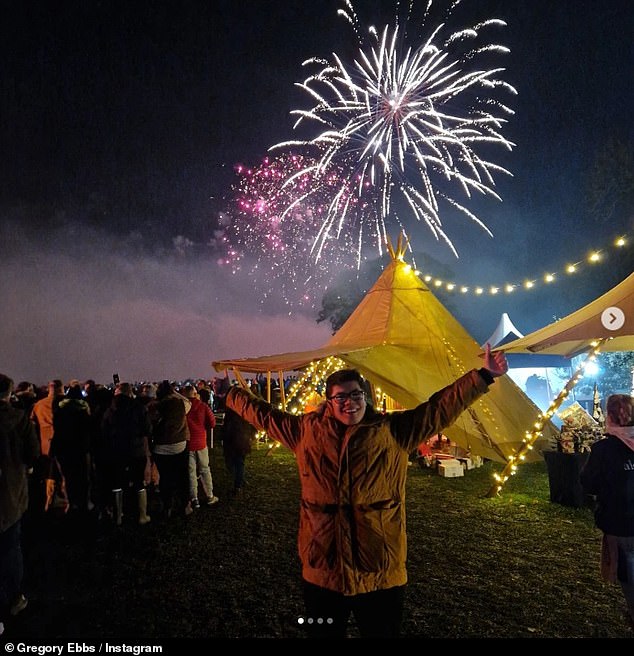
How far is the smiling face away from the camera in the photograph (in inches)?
94.8

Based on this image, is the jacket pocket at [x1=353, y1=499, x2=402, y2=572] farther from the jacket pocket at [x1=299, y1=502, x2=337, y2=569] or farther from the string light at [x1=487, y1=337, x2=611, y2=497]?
the string light at [x1=487, y1=337, x2=611, y2=497]

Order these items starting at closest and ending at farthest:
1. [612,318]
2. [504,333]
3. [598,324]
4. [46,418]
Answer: [612,318] < [598,324] < [46,418] < [504,333]

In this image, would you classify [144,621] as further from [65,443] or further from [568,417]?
[568,417]

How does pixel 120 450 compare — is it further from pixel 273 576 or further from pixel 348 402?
pixel 348 402

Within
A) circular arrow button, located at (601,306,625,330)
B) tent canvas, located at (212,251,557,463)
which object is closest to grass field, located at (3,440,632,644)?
tent canvas, located at (212,251,557,463)

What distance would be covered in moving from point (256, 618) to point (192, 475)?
11.7 feet

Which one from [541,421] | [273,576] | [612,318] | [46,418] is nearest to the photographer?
[273,576]

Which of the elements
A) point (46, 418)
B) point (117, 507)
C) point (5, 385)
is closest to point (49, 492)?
point (46, 418)

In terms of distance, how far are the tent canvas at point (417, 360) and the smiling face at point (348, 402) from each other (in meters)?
6.29

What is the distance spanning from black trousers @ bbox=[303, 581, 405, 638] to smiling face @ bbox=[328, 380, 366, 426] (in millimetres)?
847

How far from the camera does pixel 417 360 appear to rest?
9602mm

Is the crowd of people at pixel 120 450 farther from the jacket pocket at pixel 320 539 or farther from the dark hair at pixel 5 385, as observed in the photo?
the jacket pocket at pixel 320 539

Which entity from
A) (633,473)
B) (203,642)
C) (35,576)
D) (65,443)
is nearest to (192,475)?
(65,443)

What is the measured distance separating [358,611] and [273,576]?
2759 millimetres
